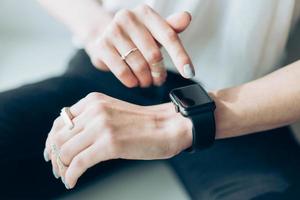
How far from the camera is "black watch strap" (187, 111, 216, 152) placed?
64cm

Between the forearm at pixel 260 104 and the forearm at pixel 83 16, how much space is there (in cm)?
25

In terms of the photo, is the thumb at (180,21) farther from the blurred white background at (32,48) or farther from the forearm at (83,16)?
the blurred white background at (32,48)

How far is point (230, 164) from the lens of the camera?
771mm

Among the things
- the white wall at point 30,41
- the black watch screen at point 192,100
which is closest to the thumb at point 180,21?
the black watch screen at point 192,100

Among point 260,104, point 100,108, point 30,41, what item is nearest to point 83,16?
point 100,108

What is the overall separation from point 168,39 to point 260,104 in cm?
17

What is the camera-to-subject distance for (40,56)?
4.01 ft

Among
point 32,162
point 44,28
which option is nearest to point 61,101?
point 32,162

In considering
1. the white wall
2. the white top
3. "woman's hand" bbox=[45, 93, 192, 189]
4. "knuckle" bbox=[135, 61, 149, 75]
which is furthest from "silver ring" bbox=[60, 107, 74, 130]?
the white wall

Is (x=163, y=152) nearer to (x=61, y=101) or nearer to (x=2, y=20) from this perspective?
(x=61, y=101)

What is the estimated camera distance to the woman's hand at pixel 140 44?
27.3 inches

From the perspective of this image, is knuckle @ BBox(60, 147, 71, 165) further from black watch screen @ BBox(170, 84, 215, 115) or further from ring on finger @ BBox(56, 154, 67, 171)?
black watch screen @ BBox(170, 84, 215, 115)

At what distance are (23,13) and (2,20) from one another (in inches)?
2.6

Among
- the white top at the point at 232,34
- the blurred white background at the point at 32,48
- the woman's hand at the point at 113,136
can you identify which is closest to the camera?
the woman's hand at the point at 113,136
